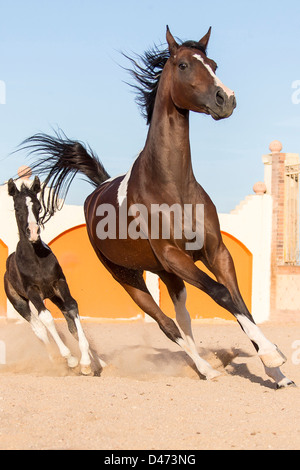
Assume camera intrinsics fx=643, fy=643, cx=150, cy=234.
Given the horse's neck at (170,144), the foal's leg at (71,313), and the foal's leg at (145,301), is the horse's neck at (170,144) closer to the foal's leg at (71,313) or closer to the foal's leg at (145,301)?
the foal's leg at (145,301)

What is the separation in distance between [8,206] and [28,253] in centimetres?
598

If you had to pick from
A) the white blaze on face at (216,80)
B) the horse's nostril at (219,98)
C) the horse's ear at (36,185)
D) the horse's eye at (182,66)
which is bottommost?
the horse's ear at (36,185)

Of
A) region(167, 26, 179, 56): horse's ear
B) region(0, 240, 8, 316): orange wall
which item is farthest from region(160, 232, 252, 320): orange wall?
region(167, 26, 179, 56): horse's ear

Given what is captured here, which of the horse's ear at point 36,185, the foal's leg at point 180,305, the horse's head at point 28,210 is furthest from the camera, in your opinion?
the horse's ear at point 36,185

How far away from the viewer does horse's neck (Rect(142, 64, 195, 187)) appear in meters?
5.14

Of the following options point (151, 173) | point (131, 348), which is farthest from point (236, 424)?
point (131, 348)

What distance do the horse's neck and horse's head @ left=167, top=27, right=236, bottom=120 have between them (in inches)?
4.4

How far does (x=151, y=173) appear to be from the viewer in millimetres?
5277

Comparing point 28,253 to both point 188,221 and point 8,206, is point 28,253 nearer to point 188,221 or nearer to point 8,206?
point 188,221

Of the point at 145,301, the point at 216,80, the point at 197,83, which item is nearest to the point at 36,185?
the point at 145,301

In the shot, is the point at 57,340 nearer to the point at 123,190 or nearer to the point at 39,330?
the point at 39,330

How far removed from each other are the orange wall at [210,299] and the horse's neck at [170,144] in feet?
25.8

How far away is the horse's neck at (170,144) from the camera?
5141mm

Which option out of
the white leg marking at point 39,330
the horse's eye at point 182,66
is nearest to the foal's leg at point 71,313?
the white leg marking at point 39,330
